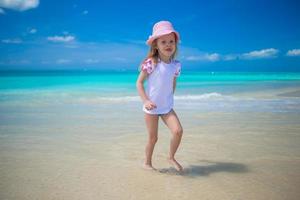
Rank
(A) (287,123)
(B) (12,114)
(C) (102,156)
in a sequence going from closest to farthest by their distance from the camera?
(C) (102,156)
(A) (287,123)
(B) (12,114)

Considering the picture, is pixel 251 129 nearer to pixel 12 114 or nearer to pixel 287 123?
pixel 287 123

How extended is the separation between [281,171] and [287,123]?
259 centimetres

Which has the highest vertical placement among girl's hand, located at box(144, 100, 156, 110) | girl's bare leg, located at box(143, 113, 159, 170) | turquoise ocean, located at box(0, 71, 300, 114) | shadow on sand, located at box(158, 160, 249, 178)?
turquoise ocean, located at box(0, 71, 300, 114)

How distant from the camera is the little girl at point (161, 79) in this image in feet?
10.2

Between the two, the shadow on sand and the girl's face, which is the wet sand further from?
the girl's face

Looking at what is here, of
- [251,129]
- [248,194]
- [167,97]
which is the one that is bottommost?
[248,194]

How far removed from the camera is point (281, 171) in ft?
10.1

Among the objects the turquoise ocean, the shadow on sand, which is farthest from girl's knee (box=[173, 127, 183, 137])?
the turquoise ocean

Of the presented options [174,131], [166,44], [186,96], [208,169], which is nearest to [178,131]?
[174,131]

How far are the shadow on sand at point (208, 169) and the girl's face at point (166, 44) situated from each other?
111 centimetres

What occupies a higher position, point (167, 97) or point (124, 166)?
point (167, 97)

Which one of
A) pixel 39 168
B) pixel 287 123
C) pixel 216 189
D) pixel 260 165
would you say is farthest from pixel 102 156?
pixel 287 123

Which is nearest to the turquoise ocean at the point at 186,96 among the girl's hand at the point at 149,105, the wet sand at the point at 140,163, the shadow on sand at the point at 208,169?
the wet sand at the point at 140,163

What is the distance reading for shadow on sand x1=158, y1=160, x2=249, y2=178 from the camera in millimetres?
3084
